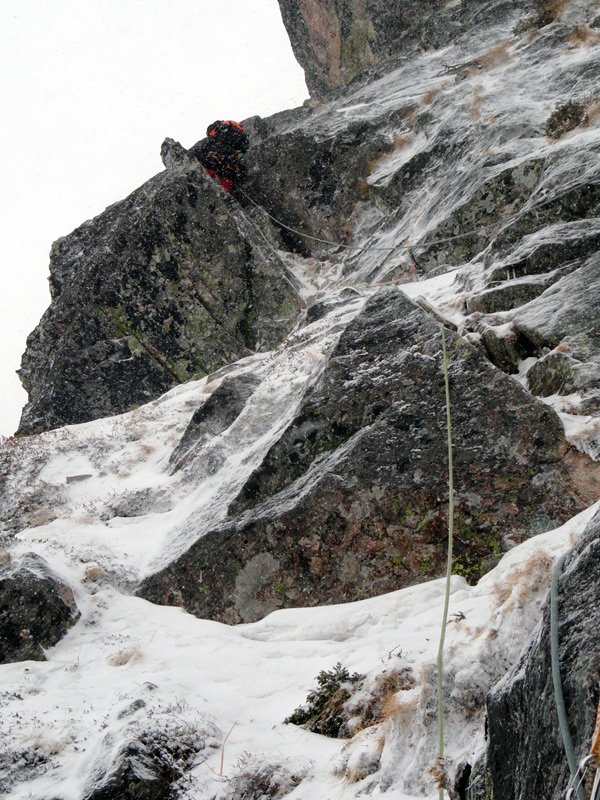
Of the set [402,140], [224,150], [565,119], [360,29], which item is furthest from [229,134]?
[565,119]

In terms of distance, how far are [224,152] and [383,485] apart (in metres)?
18.4

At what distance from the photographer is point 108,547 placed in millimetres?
8500

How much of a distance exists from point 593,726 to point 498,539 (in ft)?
12.0

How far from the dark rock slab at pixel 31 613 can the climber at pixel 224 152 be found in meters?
16.4

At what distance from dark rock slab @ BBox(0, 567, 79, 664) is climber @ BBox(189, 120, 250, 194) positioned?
646 inches

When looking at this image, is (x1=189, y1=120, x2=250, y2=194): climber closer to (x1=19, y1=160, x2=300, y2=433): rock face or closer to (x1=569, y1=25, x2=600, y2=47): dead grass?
(x1=19, y1=160, x2=300, y2=433): rock face

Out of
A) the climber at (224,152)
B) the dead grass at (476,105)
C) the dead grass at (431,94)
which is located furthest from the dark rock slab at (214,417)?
the dead grass at (431,94)

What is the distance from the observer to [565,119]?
11922 mm

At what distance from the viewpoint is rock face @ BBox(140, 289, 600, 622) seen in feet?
18.4

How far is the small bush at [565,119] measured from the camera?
11.6m

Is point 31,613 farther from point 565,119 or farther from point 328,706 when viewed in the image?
point 565,119

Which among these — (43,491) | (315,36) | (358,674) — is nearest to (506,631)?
(358,674)

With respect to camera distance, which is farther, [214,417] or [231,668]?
[214,417]

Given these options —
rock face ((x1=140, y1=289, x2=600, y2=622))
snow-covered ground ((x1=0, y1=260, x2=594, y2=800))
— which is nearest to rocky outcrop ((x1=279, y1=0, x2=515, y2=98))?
rock face ((x1=140, y1=289, x2=600, y2=622))
